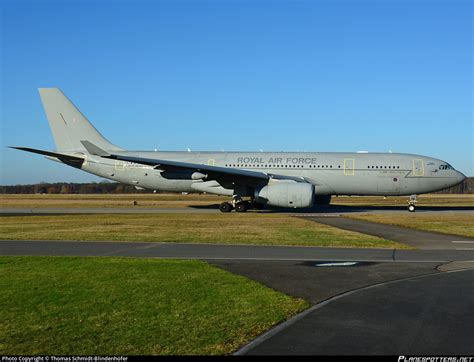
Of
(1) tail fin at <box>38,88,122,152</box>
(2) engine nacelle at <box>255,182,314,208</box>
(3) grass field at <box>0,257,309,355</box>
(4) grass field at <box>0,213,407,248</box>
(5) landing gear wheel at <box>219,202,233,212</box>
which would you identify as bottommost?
Result: (3) grass field at <box>0,257,309,355</box>

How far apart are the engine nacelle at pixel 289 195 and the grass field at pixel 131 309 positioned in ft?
60.5

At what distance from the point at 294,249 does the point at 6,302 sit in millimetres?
8607

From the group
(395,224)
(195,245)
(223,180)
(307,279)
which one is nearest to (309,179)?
(223,180)

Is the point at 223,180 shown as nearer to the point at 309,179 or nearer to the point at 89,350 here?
the point at 309,179

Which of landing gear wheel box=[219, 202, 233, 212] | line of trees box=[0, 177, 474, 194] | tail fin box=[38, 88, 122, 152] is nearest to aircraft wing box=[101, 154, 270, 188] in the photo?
landing gear wheel box=[219, 202, 233, 212]

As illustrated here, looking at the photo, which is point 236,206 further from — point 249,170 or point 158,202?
point 158,202

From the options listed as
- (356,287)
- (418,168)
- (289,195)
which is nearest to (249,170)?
(289,195)

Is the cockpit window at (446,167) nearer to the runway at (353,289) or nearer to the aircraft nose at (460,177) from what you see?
the aircraft nose at (460,177)

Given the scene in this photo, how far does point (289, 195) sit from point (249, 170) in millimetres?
5867

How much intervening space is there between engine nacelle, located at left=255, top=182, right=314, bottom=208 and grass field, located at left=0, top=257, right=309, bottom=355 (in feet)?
60.5

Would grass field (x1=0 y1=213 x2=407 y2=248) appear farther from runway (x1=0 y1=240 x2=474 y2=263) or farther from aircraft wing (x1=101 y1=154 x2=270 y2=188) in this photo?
aircraft wing (x1=101 y1=154 x2=270 y2=188)

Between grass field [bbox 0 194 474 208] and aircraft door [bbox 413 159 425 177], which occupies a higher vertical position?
aircraft door [bbox 413 159 425 177]

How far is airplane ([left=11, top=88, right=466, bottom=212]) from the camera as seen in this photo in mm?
32062

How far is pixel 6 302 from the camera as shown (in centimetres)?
796
